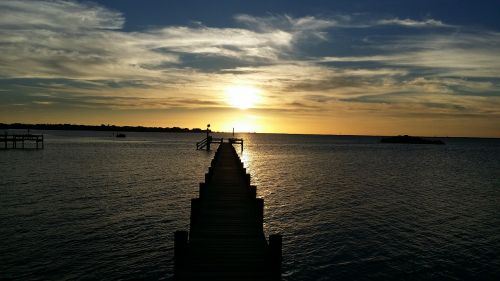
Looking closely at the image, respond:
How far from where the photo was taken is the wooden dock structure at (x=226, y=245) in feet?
34.2

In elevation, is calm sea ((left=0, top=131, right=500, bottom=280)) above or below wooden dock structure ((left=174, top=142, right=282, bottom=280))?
below

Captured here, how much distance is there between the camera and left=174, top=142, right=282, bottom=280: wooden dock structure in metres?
10.4

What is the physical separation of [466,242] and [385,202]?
35.4 feet

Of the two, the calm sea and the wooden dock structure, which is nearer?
the wooden dock structure

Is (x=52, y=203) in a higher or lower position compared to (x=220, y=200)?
lower

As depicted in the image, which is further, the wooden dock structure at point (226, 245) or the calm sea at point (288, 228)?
the calm sea at point (288, 228)

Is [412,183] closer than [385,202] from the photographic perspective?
No

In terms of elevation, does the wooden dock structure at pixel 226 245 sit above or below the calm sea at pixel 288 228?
above

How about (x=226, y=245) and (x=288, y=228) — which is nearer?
(x=226, y=245)

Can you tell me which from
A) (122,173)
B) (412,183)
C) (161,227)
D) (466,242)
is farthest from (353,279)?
(122,173)

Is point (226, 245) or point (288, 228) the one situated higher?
point (226, 245)

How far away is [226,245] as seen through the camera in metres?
12.4

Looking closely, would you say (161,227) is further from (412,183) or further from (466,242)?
(412,183)

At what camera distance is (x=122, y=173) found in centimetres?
4575
